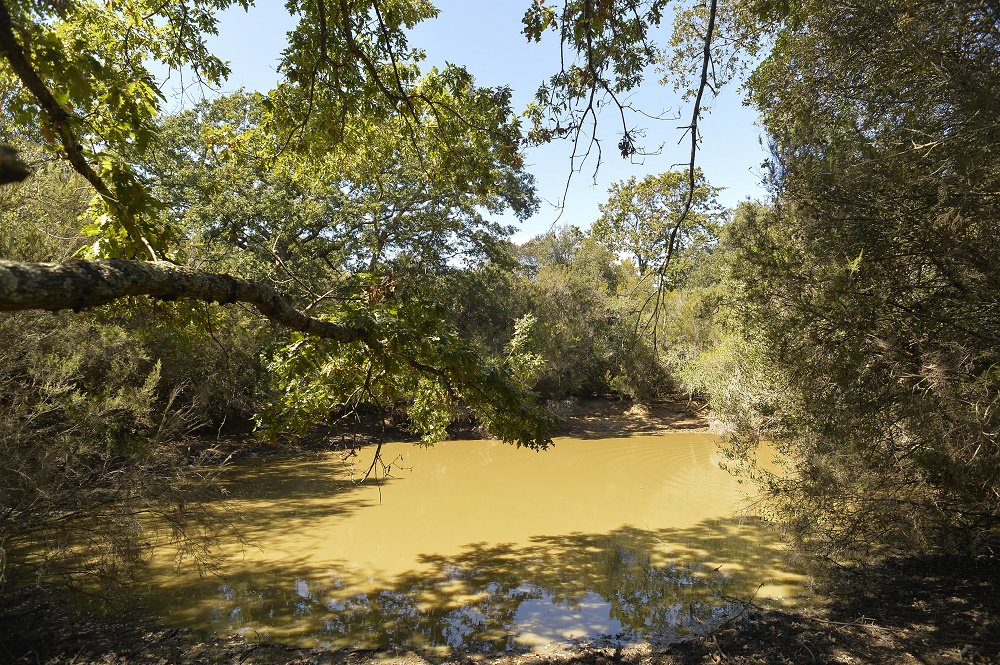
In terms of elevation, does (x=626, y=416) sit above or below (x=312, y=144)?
below

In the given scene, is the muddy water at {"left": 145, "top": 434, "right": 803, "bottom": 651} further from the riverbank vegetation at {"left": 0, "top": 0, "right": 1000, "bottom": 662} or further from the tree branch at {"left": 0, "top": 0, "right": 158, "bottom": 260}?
the tree branch at {"left": 0, "top": 0, "right": 158, "bottom": 260}

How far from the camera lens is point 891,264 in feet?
16.5

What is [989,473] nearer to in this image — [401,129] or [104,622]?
[401,129]

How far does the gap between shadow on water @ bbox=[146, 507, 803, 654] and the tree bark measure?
3.83 m

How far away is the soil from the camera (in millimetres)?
4102

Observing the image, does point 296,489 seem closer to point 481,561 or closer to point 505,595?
point 481,561

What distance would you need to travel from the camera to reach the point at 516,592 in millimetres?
6215

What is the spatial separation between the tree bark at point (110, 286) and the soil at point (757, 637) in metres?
3.61

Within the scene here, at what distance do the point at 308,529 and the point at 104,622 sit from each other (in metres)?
3.48

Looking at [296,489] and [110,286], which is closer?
[110,286]

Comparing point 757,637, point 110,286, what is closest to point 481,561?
point 757,637

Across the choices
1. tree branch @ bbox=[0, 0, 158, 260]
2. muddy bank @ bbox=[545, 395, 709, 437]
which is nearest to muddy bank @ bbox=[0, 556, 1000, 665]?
→ tree branch @ bbox=[0, 0, 158, 260]

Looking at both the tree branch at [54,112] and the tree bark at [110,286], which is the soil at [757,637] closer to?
the tree bark at [110,286]

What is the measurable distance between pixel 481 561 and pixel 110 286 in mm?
6342
